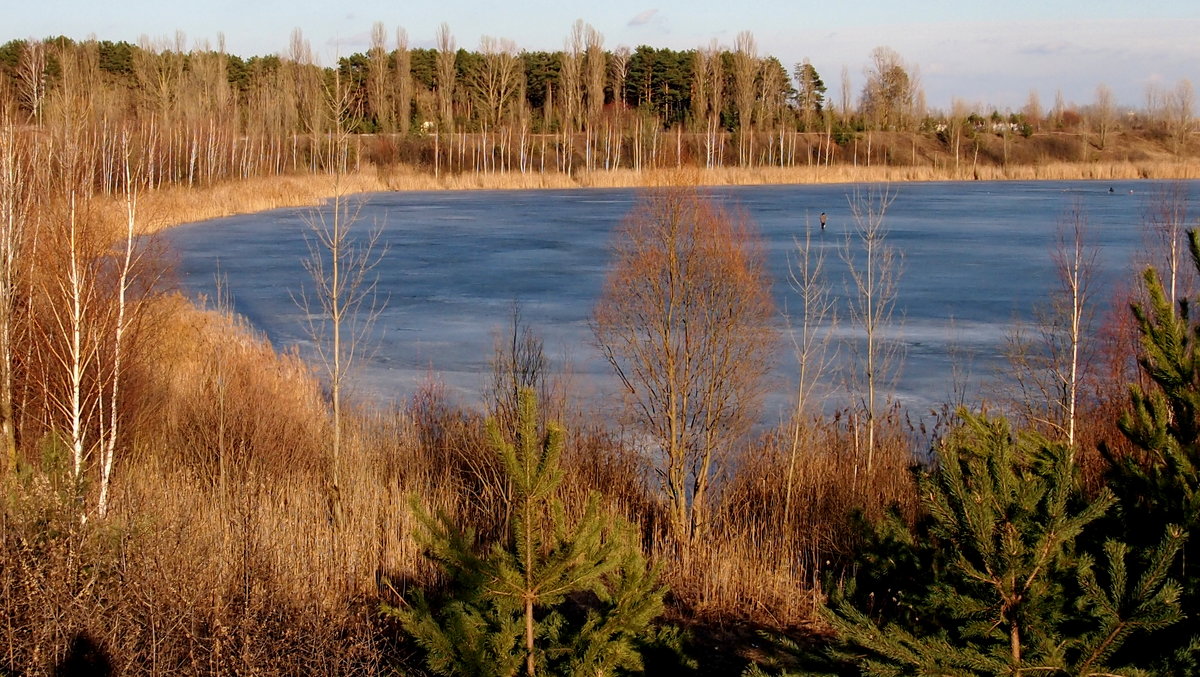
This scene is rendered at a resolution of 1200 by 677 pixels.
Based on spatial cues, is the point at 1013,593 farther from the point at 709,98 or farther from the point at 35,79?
the point at 709,98

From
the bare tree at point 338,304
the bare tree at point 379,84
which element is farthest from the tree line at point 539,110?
the bare tree at point 338,304

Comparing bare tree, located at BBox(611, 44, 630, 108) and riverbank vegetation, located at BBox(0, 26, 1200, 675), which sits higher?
bare tree, located at BBox(611, 44, 630, 108)

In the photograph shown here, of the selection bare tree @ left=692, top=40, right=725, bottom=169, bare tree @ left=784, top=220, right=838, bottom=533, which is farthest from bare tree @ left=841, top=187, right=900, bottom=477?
bare tree @ left=692, top=40, right=725, bottom=169

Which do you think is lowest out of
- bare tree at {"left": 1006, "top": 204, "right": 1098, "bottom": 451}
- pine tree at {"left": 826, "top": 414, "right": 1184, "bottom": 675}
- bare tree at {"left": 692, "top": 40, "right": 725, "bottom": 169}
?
bare tree at {"left": 1006, "top": 204, "right": 1098, "bottom": 451}

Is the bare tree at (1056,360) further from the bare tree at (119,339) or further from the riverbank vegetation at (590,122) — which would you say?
the riverbank vegetation at (590,122)

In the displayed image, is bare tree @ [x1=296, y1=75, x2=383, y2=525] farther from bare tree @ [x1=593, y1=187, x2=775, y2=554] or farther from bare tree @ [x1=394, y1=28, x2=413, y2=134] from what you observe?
bare tree @ [x1=394, y1=28, x2=413, y2=134]

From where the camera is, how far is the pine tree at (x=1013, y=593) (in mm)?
2918

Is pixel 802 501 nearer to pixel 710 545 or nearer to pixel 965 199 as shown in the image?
pixel 710 545

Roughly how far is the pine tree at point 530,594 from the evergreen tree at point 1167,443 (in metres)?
1.70

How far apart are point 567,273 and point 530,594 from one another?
61.8 feet

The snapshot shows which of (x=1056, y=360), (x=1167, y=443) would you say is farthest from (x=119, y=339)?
(x=1056, y=360)

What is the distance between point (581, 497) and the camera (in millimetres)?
8367

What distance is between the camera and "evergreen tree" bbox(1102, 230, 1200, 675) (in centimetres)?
330

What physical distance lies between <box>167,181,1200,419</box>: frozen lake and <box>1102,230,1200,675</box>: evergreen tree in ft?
25.2
